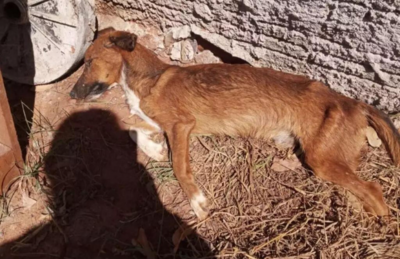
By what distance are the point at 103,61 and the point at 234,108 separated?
4.89 ft

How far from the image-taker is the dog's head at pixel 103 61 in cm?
462

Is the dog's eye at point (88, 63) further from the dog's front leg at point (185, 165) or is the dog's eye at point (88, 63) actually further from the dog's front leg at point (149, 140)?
the dog's front leg at point (185, 165)

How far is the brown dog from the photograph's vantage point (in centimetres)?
399

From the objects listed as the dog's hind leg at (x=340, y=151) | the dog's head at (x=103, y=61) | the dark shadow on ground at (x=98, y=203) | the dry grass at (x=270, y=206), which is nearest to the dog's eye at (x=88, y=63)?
the dog's head at (x=103, y=61)

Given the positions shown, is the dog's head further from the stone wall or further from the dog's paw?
the dog's paw

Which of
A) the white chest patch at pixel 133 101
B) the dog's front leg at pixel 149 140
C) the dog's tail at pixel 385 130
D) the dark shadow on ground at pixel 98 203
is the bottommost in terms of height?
the dark shadow on ground at pixel 98 203

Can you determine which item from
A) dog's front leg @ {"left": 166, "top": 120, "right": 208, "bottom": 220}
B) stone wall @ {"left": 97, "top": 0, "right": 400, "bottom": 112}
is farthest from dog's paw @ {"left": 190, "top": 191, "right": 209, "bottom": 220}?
stone wall @ {"left": 97, "top": 0, "right": 400, "bottom": 112}

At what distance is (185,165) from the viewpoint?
4293 mm

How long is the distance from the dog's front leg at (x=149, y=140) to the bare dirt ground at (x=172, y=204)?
0.08 meters

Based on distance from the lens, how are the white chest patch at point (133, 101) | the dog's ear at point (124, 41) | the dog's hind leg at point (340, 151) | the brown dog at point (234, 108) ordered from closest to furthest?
1. the dog's hind leg at point (340, 151)
2. the brown dog at point (234, 108)
3. the dog's ear at point (124, 41)
4. the white chest patch at point (133, 101)

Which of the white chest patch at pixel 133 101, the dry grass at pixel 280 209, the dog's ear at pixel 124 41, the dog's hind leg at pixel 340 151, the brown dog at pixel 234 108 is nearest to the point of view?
the dry grass at pixel 280 209

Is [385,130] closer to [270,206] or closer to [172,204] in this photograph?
[270,206]

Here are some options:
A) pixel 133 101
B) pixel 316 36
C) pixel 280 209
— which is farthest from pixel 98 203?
pixel 316 36

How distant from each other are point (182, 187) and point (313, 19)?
209 centimetres
